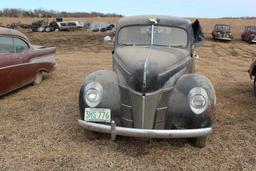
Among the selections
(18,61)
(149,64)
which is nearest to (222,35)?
(18,61)

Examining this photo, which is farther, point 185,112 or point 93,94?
point 93,94

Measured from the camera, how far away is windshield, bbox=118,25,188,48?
20.5 feet

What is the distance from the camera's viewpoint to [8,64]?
7645 mm

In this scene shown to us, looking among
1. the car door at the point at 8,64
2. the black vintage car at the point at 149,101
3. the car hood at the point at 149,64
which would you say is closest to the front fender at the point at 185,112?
the black vintage car at the point at 149,101

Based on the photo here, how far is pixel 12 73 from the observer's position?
7.82 m

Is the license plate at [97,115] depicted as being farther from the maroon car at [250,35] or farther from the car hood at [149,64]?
the maroon car at [250,35]

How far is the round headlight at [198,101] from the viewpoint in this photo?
189 inches

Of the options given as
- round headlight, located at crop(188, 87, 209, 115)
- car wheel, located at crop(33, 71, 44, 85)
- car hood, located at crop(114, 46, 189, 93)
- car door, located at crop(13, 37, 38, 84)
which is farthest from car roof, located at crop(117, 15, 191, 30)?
car wheel, located at crop(33, 71, 44, 85)

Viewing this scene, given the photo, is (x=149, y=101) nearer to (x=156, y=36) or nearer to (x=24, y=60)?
(x=156, y=36)

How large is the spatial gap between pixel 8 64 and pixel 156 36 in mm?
3373

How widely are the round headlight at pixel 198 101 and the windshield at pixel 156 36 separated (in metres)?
1.61

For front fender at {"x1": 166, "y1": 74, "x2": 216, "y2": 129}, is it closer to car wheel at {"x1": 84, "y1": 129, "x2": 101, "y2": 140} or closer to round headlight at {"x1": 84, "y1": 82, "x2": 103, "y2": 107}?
round headlight at {"x1": 84, "y1": 82, "x2": 103, "y2": 107}

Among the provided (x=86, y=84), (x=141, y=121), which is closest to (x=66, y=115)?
(x=86, y=84)

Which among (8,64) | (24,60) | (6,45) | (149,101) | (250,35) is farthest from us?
(250,35)
